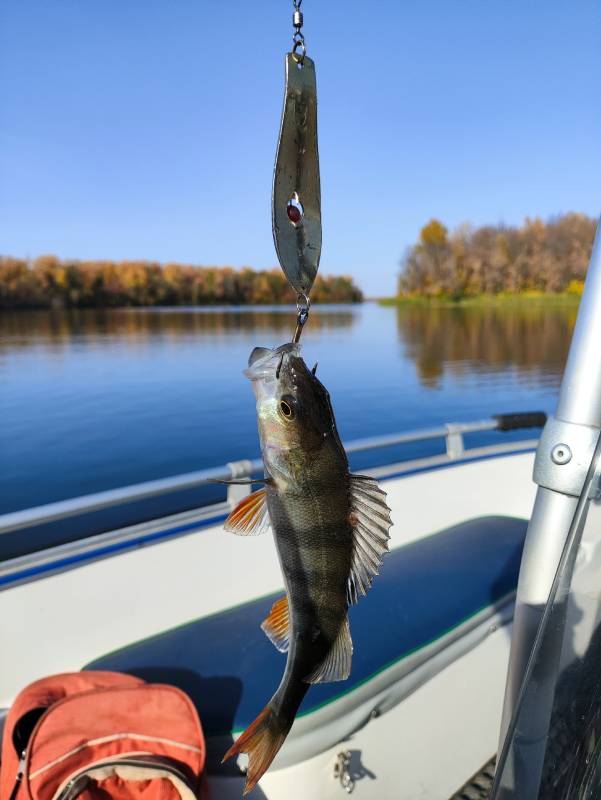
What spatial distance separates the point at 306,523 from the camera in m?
0.94

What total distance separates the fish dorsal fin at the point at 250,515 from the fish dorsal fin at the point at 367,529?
0.54 feet

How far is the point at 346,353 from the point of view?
32500 millimetres

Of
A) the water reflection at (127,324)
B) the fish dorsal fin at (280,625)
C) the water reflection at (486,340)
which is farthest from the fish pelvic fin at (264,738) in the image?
the water reflection at (127,324)

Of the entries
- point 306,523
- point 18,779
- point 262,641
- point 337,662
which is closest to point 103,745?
point 18,779

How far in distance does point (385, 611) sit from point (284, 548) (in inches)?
76.8

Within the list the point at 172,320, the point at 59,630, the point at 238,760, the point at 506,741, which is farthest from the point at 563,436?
the point at 172,320

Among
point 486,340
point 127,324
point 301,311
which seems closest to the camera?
point 301,311

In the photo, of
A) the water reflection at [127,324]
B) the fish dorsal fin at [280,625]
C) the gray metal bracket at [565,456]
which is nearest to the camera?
the fish dorsal fin at [280,625]

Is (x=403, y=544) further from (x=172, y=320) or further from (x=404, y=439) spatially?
(x=172, y=320)

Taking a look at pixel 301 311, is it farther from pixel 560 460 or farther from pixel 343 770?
pixel 343 770

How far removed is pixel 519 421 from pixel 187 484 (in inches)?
104

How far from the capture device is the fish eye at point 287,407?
0.91 meters

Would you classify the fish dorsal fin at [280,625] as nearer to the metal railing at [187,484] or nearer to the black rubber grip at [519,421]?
the metal railing at [187,484]

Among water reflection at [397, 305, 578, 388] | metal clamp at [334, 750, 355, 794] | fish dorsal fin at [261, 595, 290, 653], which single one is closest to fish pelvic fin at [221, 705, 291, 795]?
fish dorsal fin at [261, 595, 290, 653]
